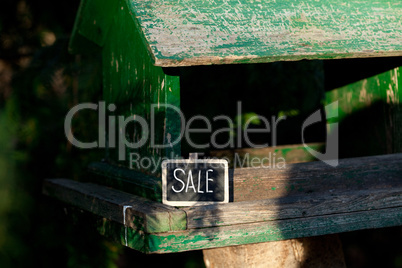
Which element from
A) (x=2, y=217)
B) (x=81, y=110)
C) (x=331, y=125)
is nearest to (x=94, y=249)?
(x=2, y=217)

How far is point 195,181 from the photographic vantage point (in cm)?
180

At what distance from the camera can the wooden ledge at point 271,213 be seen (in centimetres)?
169

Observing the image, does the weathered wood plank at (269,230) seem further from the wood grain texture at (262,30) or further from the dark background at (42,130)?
the dark background at (42,130)

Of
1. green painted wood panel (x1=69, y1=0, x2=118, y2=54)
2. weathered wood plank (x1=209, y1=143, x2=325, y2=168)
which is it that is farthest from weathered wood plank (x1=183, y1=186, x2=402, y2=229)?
green painted wood panel (x1=69, y1=0, x2=118, y2=54)

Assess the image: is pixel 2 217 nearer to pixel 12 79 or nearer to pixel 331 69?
pixel 12 79

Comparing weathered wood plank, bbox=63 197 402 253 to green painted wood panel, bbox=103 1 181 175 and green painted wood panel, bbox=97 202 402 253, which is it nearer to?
green painted wood panel, bbox=97 202 402 253

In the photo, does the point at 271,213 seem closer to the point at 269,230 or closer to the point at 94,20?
the point at 269,230

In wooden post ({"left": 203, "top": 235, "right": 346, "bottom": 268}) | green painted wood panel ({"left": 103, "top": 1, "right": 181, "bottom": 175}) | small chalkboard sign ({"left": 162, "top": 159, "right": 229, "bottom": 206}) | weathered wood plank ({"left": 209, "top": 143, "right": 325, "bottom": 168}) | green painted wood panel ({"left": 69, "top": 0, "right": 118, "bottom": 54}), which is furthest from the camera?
weathered wood plank ({"left": 209, "top": 143, "right": 325, "bottom": 168})

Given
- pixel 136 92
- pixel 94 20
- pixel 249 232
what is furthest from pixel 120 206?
pixel 94 20

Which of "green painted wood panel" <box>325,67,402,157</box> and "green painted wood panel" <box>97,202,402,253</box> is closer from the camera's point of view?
"green painted wood panel" <box>97,202,402,253</box>

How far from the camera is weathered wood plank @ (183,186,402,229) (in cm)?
171

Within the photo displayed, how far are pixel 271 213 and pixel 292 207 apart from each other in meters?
0.08

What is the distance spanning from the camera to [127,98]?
234 cm

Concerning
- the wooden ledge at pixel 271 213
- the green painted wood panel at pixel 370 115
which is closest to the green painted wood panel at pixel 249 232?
the wooden ledge at pixel 271 213
